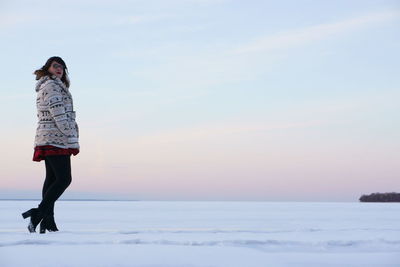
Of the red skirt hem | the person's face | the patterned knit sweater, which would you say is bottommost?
the red skirt hem

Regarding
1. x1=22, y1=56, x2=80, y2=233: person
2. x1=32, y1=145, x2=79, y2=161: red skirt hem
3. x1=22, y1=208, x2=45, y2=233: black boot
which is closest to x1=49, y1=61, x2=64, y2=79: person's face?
x1=22, y1=56, x2=80, y2=233: person

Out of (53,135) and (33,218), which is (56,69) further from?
(33,218)

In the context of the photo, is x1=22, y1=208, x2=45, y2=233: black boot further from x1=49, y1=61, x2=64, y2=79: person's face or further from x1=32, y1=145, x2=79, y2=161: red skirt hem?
x1=49, y1=61, x2=64, y2=79: person's face

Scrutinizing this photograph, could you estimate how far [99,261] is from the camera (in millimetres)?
2559

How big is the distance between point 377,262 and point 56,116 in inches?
102

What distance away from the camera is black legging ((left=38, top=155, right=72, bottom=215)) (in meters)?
4.03

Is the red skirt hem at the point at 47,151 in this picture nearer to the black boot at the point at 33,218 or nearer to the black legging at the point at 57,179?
the black legging at the point at 57,179

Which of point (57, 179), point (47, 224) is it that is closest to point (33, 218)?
point (47, 224)

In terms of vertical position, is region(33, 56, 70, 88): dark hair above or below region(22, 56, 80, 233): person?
above

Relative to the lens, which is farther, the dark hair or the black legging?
the dark hair

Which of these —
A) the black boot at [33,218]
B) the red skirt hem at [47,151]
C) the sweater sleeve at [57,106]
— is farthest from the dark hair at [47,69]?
the black boot at [33,218]

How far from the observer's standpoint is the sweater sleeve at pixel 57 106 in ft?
13.1

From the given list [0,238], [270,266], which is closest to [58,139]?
[0,238]

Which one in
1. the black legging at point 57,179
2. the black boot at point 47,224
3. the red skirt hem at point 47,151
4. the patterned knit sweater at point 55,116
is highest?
the patterned knit sweater at point 55,116
